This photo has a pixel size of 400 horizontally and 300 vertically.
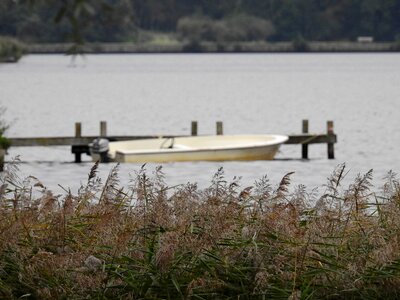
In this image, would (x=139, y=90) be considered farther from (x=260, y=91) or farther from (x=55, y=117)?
(x=55, y=117)

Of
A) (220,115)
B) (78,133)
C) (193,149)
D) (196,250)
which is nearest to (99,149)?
(78,133)

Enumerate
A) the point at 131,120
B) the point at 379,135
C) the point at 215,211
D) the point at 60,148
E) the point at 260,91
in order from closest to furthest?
1. the point at 215,211
2. the point at 60,148
3. the point at 379,135
4. the point at 131,120
5. the point at 260,91

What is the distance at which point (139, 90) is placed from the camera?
132500mm

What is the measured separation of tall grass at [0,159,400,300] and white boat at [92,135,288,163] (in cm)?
2629

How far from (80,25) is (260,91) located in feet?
411

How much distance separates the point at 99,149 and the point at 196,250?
27.4 meters

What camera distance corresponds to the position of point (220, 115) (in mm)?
86625

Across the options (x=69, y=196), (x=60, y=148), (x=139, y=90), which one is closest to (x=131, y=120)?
(x=60, y=148)

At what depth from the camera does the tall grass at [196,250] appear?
8.95m

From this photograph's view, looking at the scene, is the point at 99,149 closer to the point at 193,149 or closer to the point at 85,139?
the point at 85,139

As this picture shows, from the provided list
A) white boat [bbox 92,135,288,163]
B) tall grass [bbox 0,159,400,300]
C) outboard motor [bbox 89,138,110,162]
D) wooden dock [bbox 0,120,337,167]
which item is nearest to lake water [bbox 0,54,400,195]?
white boat [bbox 92,135,288,163]

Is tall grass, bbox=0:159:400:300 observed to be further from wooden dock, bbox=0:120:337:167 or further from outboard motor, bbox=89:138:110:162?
wooden dock, bbox=0:120:337:167

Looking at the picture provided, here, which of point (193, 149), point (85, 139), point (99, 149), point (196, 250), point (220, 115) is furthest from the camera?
point (220, 115)

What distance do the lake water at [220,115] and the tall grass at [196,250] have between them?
6.04ft
